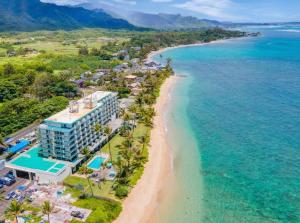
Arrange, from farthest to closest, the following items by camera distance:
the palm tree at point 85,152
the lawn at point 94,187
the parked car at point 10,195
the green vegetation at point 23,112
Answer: the green vegetation at point 23,112
the palm tree at point 85,152
the lawn at point 94,187
the parked car at point 10,195

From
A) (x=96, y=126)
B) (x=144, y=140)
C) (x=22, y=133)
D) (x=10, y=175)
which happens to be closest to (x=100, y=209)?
(x=96, y=126)

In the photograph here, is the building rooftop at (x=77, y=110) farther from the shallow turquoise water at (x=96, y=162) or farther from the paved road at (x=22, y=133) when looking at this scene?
the paved road at (x=22, y=133)

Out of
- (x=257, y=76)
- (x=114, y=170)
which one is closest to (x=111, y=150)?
(x=114, y=170)

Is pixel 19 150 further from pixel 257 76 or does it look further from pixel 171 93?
pixel 257 76

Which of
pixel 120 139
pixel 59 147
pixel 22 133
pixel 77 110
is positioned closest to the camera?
pixel 59 147

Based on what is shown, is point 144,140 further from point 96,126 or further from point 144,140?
point 96,126

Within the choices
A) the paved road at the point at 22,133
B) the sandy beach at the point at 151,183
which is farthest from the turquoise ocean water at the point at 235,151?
the paved road at the point at 22,133
